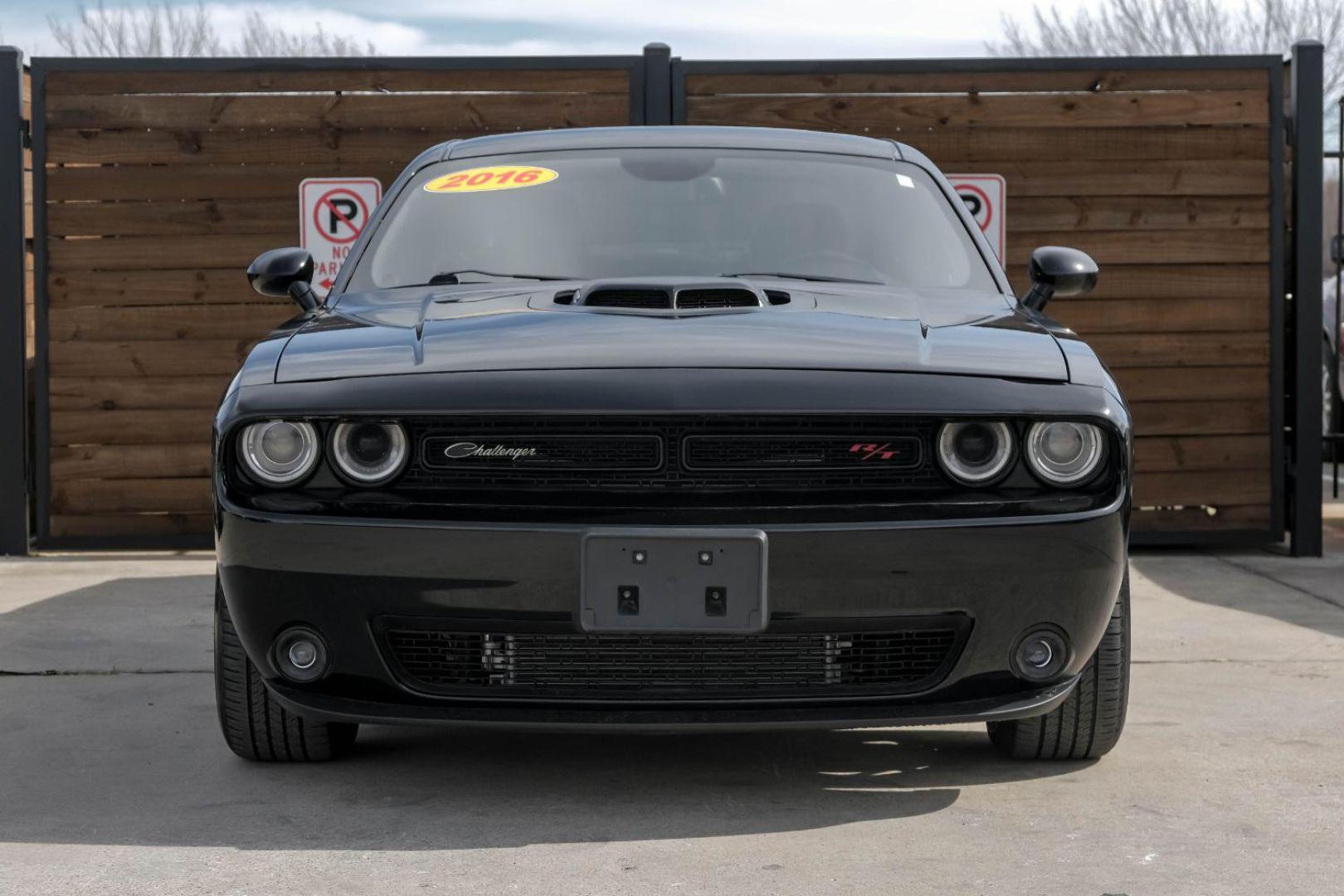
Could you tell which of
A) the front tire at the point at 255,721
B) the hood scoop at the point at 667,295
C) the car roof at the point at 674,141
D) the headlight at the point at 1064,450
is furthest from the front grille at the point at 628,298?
the car roof at the point at 674,141

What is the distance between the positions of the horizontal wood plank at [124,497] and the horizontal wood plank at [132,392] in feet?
1.17

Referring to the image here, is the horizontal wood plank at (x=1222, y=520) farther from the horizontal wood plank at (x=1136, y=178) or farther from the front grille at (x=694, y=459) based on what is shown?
the front grille at (x=694, y=459)

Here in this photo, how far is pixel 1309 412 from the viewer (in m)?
8.38

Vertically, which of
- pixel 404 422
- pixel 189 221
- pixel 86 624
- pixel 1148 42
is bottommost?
pixel 86 624

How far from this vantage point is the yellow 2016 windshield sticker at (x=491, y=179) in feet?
15.4

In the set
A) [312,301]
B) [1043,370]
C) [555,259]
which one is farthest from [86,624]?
[1043,370]

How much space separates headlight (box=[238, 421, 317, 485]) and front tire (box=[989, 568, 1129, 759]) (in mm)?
1610

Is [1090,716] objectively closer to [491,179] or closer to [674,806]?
[674,806]

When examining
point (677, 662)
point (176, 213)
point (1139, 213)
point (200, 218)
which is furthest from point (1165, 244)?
point (677, 662)

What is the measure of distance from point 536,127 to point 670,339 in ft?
17.3

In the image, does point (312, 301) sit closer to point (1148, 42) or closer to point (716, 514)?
point (716, 514)

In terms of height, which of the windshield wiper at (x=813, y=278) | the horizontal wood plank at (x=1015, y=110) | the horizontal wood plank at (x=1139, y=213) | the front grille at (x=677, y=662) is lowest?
the front grille at (x=677, y=662)

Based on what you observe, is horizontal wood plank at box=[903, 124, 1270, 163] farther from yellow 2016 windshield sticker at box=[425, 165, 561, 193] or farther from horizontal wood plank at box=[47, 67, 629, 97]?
yellow 2016 windshield sticker at box=[425, 165, 561, 193]

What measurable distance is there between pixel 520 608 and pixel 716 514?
399 mm
